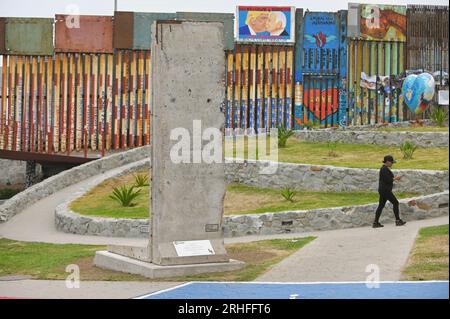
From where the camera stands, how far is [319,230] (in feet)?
70.5

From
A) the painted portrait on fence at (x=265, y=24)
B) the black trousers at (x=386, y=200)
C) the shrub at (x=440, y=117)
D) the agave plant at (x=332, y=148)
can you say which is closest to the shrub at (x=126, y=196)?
the agave plant at (x=332, y=148)

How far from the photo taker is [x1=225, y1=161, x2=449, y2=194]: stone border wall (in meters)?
23.3

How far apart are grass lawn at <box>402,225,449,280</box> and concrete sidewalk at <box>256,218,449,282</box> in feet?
0.49

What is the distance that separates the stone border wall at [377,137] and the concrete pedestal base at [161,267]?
1415cm

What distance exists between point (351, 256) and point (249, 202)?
966cm

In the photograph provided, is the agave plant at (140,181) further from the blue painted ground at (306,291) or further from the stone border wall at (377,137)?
the blue painted ground at (306,291)

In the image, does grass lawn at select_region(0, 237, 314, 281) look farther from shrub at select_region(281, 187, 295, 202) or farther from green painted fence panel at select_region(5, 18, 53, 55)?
green painted fence panel at select_region(5, 18, 53, 55)

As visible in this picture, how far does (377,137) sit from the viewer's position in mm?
31062

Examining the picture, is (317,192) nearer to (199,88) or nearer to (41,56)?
(199,88)

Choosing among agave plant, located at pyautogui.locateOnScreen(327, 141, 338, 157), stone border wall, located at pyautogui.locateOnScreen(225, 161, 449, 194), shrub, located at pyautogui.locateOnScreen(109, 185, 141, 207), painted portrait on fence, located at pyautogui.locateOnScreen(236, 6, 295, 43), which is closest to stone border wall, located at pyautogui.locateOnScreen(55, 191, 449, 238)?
stone border wall, located at pyautogui.locateOnScreen(225, 161, 449, 194)

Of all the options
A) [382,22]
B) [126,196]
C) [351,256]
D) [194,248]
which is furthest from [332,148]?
[194,248]

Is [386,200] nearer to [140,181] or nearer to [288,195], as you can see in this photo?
[288,195]
